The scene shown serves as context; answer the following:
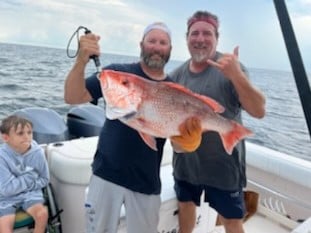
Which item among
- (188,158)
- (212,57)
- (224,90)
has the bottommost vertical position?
(188,158)

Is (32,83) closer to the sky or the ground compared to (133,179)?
closer to the sky

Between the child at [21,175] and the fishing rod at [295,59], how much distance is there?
1654mm

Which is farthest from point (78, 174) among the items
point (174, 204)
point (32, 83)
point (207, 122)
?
point (32, 83)

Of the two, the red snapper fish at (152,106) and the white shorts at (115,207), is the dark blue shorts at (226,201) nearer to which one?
the white shorts at (115,207)

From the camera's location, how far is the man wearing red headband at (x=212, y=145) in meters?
1.77

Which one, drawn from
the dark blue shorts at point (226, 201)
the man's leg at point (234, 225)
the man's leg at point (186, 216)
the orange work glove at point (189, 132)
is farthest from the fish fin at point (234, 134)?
the man's leg at point (186, 216)

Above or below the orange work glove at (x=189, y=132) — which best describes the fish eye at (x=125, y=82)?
above

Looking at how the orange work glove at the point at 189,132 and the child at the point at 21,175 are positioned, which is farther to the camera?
the child at the point at 21,175

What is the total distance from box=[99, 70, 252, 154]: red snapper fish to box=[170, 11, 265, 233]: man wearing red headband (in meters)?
0.53

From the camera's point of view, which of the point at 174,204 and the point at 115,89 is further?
the point at 174,204

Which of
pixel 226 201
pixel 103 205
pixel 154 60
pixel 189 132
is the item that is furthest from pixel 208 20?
pixel 103 205

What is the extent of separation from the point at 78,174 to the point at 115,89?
51.1 inches

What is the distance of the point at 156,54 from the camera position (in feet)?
5.08

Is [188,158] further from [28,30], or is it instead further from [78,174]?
[28,30]
